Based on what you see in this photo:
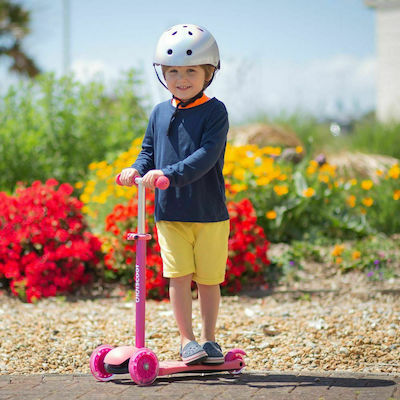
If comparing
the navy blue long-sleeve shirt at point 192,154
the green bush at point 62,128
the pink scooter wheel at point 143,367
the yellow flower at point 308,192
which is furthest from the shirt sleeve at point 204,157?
the green bush at point 62,128

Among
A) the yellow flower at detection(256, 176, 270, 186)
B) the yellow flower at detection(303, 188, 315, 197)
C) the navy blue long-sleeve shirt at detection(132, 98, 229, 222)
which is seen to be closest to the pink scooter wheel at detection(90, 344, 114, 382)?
the navy blue long-sleeve shirt at detection(132, 98, 229, 222)

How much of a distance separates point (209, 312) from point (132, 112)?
17.6ft

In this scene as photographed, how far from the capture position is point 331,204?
667 centimetres

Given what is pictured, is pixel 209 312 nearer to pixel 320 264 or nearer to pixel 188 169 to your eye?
pixel 188 169

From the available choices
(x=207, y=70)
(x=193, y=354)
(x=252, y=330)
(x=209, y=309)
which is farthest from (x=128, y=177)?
(x=252, y=330)

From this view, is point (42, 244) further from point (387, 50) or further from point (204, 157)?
point (387, 50)

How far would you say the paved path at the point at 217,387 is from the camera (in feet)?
9.09

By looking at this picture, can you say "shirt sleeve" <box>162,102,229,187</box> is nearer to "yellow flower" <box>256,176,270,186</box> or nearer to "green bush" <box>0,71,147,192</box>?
"yellow flower" <box>256,176,270,186</box>

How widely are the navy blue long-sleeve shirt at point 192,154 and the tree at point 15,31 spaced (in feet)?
50.3

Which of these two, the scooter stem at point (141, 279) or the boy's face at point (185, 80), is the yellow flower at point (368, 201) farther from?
the scooter stem at point (141, 279)

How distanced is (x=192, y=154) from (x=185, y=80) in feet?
1.19

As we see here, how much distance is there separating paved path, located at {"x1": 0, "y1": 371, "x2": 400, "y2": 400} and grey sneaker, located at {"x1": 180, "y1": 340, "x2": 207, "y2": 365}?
9 cm

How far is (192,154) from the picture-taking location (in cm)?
293

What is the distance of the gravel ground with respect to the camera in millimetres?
3488
